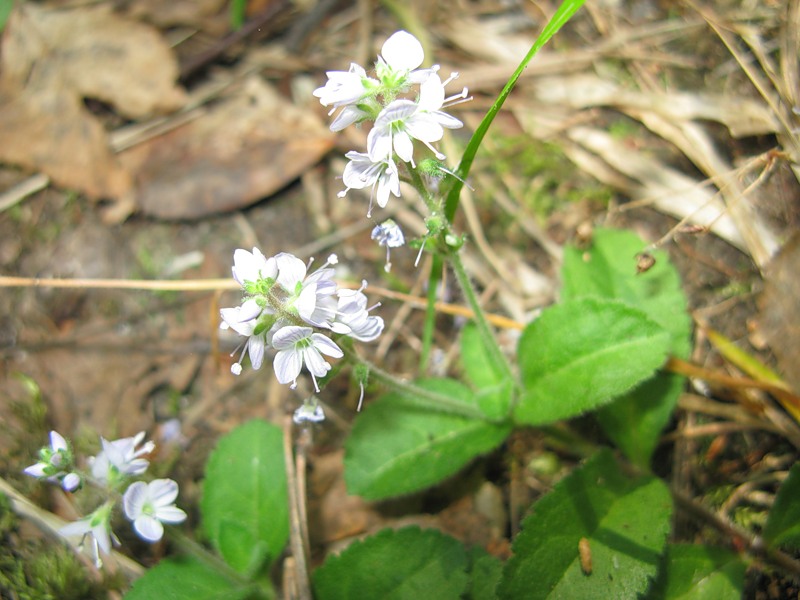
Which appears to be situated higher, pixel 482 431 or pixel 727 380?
pixel 727 380

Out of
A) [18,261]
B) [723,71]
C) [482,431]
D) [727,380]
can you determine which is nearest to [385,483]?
[482,431]

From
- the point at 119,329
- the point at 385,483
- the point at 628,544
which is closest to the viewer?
the point at 628,544

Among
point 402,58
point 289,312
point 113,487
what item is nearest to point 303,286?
point 289,312

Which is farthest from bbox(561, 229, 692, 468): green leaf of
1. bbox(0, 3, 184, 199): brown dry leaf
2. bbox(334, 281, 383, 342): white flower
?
bbox(0, 3, 184, 199): brown dry leaf

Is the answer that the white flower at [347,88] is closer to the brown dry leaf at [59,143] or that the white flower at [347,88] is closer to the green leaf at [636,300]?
the green leaf at [636,300]

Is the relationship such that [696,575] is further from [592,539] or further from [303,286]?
[303,286]

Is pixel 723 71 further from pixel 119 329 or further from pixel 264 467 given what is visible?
pixel 119 329

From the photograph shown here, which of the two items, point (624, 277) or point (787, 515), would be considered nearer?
point (787, 515)

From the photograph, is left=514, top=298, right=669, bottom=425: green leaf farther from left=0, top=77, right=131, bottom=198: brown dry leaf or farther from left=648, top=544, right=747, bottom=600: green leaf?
left=0, top=77, right=131, bottom=198: brown dry leaf
